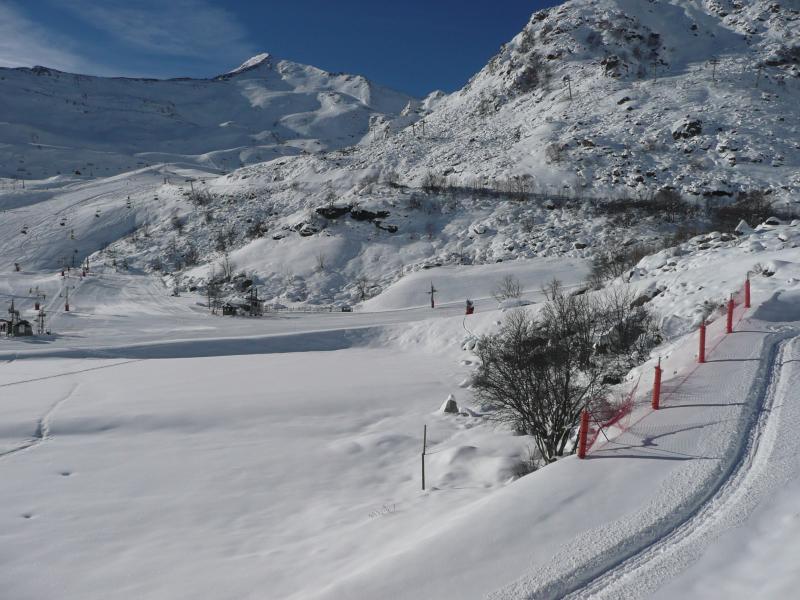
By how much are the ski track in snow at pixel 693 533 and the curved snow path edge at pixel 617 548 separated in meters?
0.01

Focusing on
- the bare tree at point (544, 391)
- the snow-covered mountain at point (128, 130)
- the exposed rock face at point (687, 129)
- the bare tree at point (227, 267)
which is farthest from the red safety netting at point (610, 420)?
the snow-covered mountain at point (128, 130)

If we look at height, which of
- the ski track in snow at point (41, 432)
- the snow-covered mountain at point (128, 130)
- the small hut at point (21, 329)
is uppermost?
the snow-covered mountain at point (128, 130)

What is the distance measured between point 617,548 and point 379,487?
26.8 feet

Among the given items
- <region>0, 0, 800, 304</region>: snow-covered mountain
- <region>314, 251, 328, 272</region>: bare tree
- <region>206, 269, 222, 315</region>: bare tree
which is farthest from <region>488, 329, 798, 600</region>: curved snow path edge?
<region>314, 251, 328, 272</region>: bare tree

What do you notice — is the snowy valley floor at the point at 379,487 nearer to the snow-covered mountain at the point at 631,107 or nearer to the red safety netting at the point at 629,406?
the red safety netting at the point at 629,406

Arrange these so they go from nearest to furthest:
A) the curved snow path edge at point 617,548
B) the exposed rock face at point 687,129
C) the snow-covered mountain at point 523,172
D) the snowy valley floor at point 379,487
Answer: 1. the curved snow path edge at point 617,548
2. the snowy valley floor at point 379,487
3. the snow-covered mountain at point 523,172
4. the exposed rock face at point 687,129

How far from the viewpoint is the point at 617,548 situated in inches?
239

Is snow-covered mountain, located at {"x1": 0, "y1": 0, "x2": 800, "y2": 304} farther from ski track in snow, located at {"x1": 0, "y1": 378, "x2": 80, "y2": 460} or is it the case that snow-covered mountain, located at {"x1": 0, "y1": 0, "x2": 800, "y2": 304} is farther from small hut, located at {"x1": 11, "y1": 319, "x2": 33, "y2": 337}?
ski track in snow, located at {"x1": 0, "y1": 378, "x2": 80, "y2": 460}

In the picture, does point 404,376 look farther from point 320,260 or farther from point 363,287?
point 320,260

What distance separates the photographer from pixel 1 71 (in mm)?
189375

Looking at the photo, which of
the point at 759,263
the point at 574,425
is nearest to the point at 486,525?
the point at 574,425

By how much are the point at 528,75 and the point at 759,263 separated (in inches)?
3702

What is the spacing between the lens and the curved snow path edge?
18.3 ft

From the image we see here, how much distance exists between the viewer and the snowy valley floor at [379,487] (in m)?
6.01
